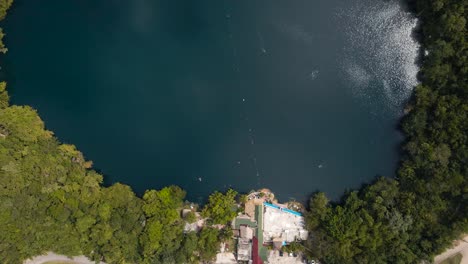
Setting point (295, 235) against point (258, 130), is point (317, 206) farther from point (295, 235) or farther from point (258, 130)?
point (258, 130)

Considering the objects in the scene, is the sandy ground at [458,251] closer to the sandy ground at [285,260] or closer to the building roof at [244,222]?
the sandy ground at [285,260]

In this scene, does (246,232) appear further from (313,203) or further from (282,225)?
(313,203)

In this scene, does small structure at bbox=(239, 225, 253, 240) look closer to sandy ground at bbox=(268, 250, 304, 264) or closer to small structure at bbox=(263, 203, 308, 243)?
small structure at bbox=(263, 203, 308, 243)

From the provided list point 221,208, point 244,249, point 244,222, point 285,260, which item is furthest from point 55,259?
point 285,260

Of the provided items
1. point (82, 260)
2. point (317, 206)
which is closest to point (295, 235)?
point (317, 206)

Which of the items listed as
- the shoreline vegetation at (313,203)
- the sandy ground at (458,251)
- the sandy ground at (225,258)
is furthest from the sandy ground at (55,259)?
the sandy ground at (458,251)

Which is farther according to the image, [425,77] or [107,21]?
[107,21]

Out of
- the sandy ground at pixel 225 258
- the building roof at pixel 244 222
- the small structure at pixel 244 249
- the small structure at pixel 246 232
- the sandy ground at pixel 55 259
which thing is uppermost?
the building roof at pixel 244 222

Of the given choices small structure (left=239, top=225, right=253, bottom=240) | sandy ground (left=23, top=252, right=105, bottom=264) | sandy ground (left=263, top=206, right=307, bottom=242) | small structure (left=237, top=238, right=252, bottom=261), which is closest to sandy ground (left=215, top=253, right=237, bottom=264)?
small structure (left=237, top=238, right=252, bottom=261)
